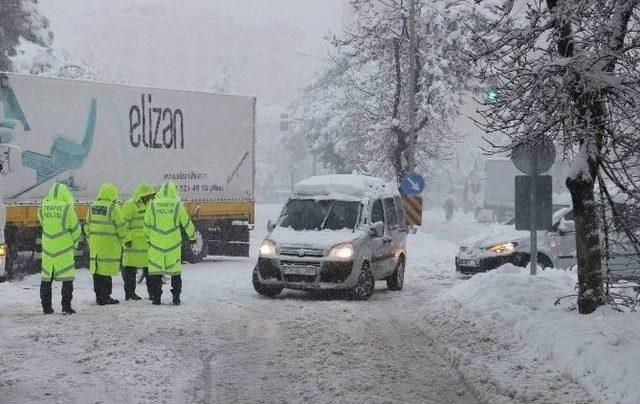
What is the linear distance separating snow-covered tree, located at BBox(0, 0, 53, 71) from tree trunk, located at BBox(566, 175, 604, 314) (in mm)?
26544

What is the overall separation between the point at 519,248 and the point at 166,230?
24.8ft

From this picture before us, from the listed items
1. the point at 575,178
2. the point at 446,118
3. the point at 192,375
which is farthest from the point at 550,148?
the point at 446,118

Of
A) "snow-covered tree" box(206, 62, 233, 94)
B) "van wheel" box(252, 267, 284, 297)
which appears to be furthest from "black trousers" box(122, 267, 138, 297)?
"snow-covered tree" box(206, 62, 233, 94)

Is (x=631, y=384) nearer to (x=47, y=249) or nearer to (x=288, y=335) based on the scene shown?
(x=288, y=335)

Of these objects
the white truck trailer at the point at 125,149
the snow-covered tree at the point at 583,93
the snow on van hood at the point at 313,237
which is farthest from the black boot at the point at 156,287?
the snow-covered tree at the point at 583,93

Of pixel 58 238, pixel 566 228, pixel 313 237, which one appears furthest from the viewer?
pixel 566 228

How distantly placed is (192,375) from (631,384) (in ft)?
12.6

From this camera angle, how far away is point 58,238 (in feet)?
41.2

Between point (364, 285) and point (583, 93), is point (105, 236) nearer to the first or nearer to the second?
point (364, 285)

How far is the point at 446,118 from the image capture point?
33594 millimetres

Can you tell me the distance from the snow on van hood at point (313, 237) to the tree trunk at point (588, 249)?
4984 mm

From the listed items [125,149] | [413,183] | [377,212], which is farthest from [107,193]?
[413,183]

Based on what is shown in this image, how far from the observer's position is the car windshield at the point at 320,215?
50.9ft

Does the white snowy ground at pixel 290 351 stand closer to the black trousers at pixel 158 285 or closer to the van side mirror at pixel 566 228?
the black trousers at pixel 158 285
